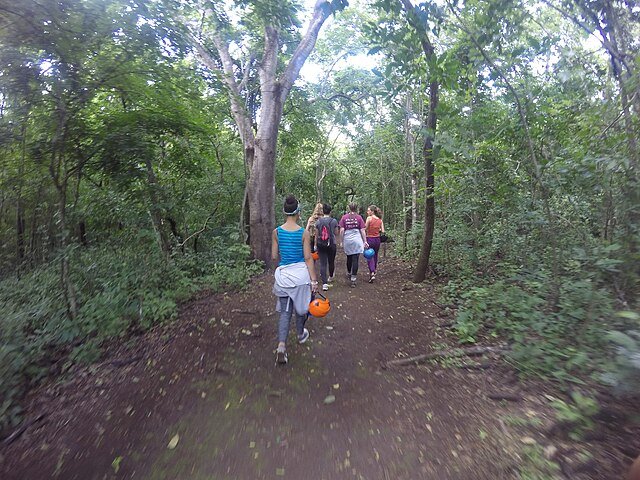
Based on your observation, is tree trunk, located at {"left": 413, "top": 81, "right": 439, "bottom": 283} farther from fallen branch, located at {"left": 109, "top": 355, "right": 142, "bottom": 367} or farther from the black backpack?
fallen branch, located at {"left": 109, "top": 355, "right": 142, "bottom": 367}

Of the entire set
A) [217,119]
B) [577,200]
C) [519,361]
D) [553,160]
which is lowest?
[519,361]

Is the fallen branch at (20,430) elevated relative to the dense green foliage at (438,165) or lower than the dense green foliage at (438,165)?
lower

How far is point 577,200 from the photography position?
14.4ft

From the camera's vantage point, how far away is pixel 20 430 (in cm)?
311

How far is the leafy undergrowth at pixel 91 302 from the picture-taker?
432 cm

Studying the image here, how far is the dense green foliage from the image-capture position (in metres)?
3.62

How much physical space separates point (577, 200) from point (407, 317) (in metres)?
2.90

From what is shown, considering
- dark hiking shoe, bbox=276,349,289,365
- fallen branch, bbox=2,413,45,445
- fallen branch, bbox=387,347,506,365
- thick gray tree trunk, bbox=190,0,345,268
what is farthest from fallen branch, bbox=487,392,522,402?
thick gray tree trunk, bbox=190,0,345,268

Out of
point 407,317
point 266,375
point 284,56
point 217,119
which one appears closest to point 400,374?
point 266,375

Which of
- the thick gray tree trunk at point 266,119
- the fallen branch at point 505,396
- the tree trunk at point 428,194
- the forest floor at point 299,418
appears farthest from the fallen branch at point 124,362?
Result: the tree trunk at point 428,194

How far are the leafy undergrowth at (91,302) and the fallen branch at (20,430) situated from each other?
0.67 ft

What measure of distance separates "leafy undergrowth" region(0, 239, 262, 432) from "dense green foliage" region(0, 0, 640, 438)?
35 mm

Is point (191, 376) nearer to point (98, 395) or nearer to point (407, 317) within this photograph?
point (98, 395)

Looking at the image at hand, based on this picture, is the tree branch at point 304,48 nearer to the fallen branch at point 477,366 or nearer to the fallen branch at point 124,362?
the fallen branch at point 124,362
